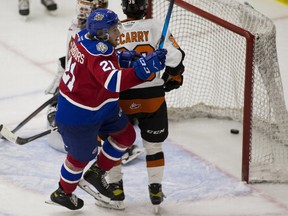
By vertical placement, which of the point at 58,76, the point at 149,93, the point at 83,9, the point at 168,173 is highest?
the point at 83,9

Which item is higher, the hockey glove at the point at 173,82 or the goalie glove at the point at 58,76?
the hockey glove at the point at 173,82

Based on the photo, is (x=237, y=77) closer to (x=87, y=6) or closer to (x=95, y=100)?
(x=87, y=6)

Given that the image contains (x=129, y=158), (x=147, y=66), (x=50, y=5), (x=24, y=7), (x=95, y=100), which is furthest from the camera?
(x=50, y=5)

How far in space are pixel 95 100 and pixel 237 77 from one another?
Result: 48.7 inches

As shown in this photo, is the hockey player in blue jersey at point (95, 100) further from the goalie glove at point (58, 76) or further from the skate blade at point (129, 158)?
the goalie glove at point (58, 76)

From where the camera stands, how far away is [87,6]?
14.1ft

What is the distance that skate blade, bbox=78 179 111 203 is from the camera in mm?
3932

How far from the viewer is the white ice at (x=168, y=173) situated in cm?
404

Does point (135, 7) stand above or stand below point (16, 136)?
above

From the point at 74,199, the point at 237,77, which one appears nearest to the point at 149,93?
the point at 74,199

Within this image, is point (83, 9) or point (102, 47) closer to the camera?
point (102, 47)

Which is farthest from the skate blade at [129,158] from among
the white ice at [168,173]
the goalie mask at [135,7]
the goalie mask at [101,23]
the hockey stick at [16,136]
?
the goalie mask at [101,23]

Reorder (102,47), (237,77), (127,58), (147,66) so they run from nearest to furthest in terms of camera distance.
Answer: (147,66) → (102,47) → (127,58) → (237,77)

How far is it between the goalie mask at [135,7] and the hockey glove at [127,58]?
0.65ft
